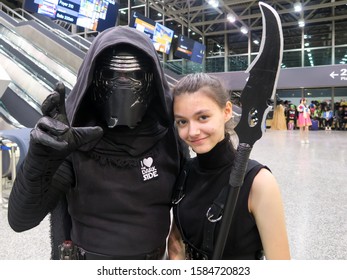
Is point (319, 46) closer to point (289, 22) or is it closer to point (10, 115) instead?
point (289, 22)

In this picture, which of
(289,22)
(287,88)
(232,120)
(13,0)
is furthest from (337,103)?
(13,0)

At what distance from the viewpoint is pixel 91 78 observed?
1.02 meters

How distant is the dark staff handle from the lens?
88 cm

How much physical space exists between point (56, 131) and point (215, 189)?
1.87ft

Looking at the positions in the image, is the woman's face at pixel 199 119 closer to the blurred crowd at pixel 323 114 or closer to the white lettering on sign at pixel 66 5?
the white lettering on sign at pixel 66 5

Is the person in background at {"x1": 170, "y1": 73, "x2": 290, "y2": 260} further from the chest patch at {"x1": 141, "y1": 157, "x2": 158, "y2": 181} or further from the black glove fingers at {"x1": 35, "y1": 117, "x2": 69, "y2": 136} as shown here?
the black glove fingers at {"x1": 35, "y1": 117, "x2": 69, "y2": 136}

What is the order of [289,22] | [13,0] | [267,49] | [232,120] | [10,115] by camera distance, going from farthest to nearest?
[13,0] < [289,22] < [10,115] < [232,120] < [267,49]

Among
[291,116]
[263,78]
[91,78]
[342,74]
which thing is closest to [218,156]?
[263,78]

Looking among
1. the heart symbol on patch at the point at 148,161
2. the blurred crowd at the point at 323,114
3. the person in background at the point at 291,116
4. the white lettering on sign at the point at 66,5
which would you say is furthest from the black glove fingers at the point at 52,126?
the person in background at the point at 291,116

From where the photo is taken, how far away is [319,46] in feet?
56.6

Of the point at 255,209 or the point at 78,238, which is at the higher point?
the point at 255,209

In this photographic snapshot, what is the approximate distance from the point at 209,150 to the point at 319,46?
1882 cm

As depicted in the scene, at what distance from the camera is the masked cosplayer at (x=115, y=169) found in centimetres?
101

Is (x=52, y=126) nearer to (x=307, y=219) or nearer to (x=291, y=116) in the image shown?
(x=307, y=219)
